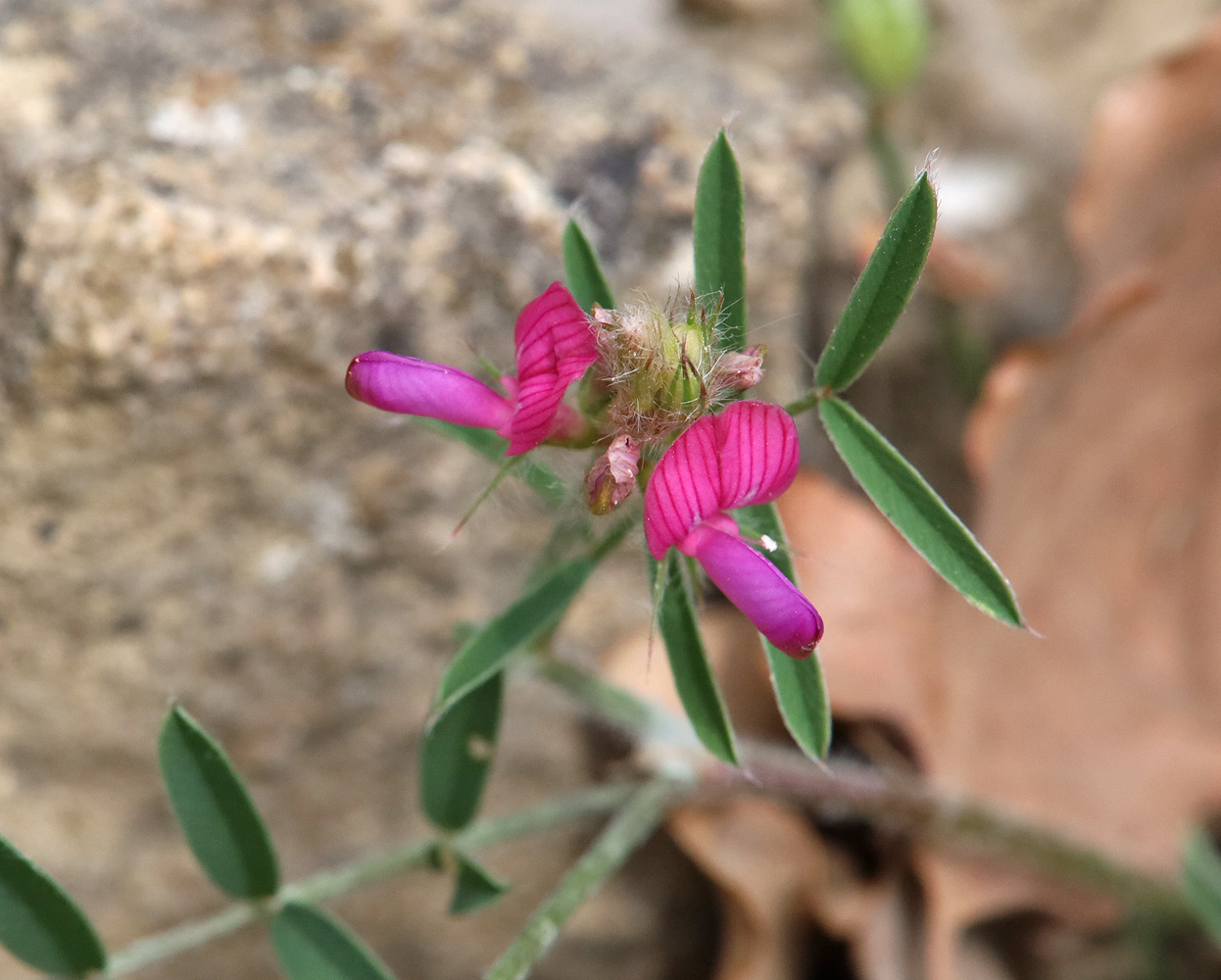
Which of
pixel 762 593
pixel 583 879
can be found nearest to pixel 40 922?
pixel 583 879

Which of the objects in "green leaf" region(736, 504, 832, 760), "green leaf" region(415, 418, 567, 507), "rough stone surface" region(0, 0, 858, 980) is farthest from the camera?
"rough stone surface" region(0, 0, 858, 980)

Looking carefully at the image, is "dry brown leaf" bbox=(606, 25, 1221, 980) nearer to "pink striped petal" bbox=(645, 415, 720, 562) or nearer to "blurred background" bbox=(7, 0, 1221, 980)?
"blurred background" bbox=(7, 0, 1221, 980)

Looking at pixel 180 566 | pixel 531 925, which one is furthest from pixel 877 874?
pixel 180 566

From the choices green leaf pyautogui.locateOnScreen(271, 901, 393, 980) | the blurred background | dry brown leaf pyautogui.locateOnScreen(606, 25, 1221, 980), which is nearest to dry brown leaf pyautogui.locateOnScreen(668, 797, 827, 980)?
the blurred background

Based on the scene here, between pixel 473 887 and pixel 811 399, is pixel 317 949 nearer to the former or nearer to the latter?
pixel 473 887

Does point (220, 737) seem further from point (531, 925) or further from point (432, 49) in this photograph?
point (432, 49)
